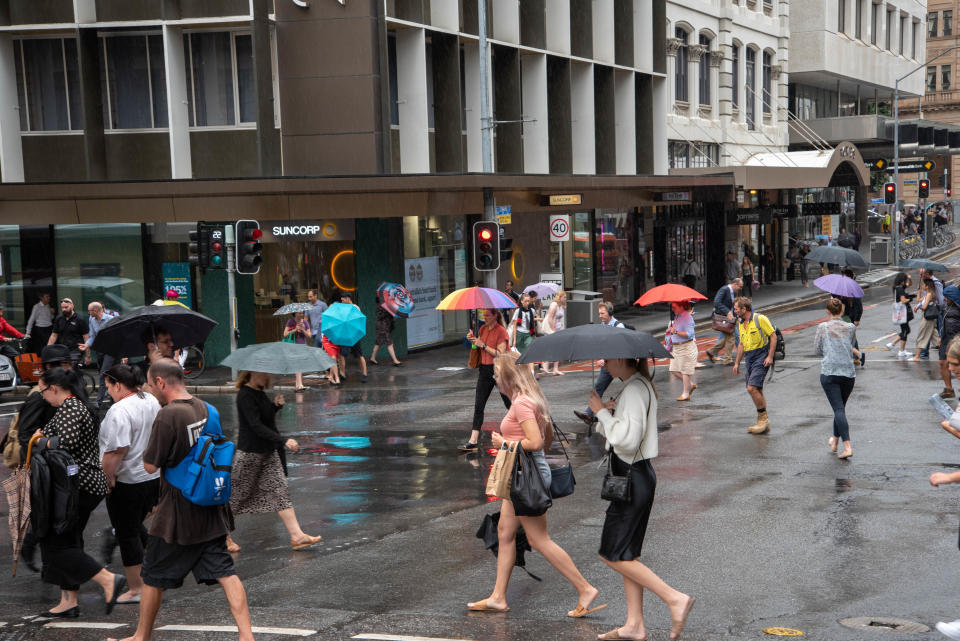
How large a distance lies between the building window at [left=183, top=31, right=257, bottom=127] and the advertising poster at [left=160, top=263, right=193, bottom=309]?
336 centimetres

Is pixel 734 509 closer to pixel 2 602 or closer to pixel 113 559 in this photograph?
pixel 113 559

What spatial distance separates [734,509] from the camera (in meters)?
10.8

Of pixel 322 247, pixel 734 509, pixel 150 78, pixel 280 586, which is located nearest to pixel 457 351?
pixel 322 247

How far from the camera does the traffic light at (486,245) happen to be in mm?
23859

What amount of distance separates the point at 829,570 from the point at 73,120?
74.6ft

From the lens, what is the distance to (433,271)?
28.3 m

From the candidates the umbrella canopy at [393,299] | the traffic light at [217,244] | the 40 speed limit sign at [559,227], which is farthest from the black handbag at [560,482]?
the 40 speed limit sign at [559,227]

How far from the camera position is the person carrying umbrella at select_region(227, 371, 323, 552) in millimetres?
9664

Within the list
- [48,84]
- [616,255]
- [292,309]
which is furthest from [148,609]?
[616,255]

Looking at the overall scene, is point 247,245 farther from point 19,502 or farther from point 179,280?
point 19,502

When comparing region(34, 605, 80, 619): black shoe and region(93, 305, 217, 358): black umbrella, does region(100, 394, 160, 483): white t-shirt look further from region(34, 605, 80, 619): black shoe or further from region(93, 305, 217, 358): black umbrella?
region(93, 305, 217, 358): black umbrella

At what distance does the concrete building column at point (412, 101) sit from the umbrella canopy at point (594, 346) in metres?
19.8

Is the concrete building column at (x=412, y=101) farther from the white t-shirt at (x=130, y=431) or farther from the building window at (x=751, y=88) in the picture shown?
the building window at (x=751, y=88)

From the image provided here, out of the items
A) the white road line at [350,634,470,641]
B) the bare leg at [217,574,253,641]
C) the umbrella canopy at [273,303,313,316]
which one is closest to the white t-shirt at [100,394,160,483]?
the bare leg at [217,574,253,641]
